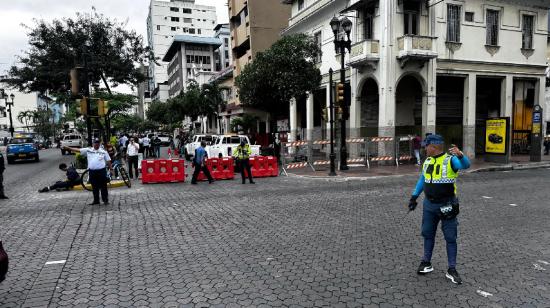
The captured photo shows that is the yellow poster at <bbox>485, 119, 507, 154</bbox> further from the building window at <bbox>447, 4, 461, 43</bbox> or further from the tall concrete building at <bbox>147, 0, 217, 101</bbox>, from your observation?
the tall concrete building at <bbox>147, 0, 217, 101</bbox>

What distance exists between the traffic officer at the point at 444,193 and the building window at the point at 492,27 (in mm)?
21045

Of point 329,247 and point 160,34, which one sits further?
point 160,34

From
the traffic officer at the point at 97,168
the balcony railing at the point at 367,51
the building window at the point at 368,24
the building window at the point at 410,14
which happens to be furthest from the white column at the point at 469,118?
the traffic officer at the point at 97,168

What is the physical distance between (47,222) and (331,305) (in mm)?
6681

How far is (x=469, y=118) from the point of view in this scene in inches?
846

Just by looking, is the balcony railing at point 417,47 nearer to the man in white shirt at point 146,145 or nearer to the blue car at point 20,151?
the man in white shirt at point 146,145

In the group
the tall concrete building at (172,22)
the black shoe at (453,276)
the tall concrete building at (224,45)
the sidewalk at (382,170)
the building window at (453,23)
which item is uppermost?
the tall concrete building at (172,22)

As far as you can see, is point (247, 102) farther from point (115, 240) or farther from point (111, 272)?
point (111, 272)

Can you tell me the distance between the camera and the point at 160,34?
100312 mm

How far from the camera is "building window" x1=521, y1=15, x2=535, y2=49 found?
22.7m

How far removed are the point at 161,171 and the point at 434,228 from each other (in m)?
11.4

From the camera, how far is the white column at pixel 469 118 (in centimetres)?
2092

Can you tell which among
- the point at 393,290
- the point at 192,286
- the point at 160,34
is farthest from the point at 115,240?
the point at 160,34

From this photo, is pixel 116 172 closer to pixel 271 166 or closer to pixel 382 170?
pixel 271 166
